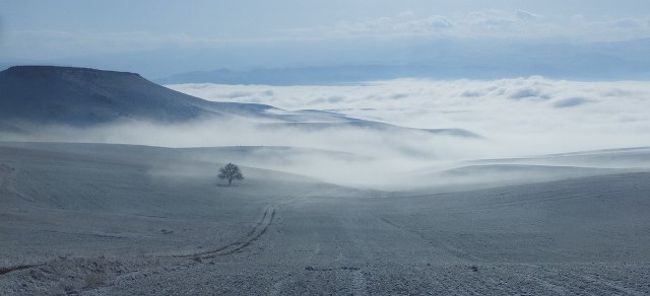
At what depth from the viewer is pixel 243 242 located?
2502cm

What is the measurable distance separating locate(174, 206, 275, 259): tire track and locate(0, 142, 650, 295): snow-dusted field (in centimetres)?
6

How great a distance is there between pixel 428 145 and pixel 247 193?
7650 cm

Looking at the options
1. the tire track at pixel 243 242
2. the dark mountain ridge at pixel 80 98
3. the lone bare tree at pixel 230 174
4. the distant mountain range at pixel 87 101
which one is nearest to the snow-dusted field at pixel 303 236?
the tire track at pixel 243 242

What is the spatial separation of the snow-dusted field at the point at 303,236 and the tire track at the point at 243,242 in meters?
0.06

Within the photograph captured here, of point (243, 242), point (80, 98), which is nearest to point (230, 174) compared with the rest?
point (243, 242)

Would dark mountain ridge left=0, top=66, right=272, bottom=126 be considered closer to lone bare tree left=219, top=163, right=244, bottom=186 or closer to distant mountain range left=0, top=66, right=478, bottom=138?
distant mountain range left=0, top=66, right=478, bottom=138

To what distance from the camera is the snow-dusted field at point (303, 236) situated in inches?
579

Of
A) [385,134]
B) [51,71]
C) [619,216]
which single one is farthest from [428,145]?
[619,216]

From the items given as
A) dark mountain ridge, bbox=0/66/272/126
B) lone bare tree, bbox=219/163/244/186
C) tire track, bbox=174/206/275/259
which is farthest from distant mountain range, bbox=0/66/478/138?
tire track, bbox=174/206/275/259

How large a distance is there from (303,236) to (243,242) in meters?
3.14

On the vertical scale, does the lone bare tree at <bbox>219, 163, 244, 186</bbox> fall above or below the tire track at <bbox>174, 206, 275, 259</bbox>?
above

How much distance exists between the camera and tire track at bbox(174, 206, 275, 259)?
20.9 metres

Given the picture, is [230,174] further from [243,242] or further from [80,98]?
[80,98]

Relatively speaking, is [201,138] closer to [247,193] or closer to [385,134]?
[385,134]
